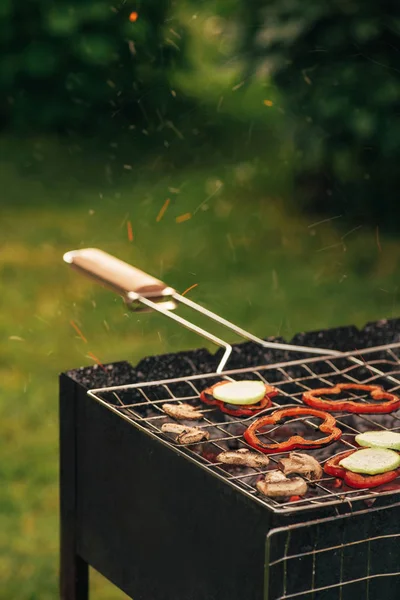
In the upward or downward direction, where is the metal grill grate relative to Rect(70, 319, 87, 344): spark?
downward

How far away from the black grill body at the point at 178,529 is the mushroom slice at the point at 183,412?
125 millimetres

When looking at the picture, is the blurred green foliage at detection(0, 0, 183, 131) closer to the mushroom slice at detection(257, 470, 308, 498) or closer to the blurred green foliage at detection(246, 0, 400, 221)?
the blurred green foliage at detection(246, 0, 400, 221)

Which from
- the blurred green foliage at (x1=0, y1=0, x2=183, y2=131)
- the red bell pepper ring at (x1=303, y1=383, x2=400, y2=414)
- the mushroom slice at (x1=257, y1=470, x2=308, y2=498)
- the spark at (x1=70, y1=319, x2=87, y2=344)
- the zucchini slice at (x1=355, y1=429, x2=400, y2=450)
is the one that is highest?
the blurred green foliage at (x1=0, y1=0, x2=183, y2=131)

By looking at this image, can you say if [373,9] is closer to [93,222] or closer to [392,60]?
[392,60]

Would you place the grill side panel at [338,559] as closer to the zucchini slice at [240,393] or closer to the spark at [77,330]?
the zucchini slice at [240,393]

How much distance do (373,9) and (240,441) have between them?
369cm

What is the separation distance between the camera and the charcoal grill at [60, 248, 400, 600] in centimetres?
205

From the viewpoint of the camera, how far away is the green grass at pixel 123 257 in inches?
170

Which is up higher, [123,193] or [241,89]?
[241,89]

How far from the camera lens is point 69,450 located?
2607 mm

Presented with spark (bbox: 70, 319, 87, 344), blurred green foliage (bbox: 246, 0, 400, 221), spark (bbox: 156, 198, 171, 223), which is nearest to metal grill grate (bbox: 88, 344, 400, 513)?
spark (bbox: 70, 319, 87, 344)

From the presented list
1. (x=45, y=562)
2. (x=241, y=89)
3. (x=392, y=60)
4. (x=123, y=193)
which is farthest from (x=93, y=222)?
(x=45, y=562)

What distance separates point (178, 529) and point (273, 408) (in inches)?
14.9

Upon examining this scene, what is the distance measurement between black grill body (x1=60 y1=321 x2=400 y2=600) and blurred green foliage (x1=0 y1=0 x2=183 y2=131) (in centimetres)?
529
